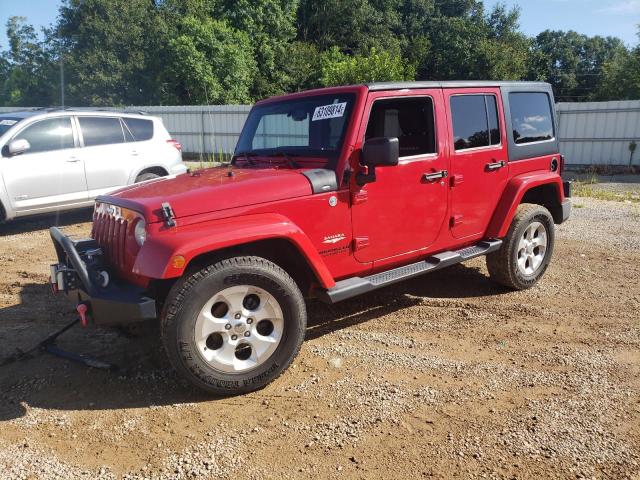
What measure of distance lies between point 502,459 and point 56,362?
122 inches

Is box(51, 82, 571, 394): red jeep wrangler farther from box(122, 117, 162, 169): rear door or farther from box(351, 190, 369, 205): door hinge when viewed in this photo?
box(122, 117, 162, 169): rear door

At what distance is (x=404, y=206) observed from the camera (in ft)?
13.3

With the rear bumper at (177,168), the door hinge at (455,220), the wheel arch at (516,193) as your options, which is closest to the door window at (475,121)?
the wheel arch at (516,193)

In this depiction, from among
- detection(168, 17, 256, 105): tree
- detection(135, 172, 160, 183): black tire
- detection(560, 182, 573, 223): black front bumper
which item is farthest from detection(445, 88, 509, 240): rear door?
detection(168, 17, 256, 105): tree

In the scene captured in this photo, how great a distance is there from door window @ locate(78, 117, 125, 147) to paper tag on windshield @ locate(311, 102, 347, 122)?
5402 mm

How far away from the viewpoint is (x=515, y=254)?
16.4ft

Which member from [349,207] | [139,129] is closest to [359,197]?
[349,207]

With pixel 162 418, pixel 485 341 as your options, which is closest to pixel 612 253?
pixel 485 341

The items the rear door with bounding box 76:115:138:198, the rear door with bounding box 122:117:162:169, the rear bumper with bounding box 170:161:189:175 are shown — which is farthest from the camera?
→ the rear bumper with bounding box 170:161:189:175

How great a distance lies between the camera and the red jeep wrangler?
314cm

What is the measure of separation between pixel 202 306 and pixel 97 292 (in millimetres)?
677

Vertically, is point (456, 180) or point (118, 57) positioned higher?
point (118, 57)

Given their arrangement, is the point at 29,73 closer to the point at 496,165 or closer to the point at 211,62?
the point at 211,62

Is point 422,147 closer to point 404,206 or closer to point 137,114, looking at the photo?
point 404,206
